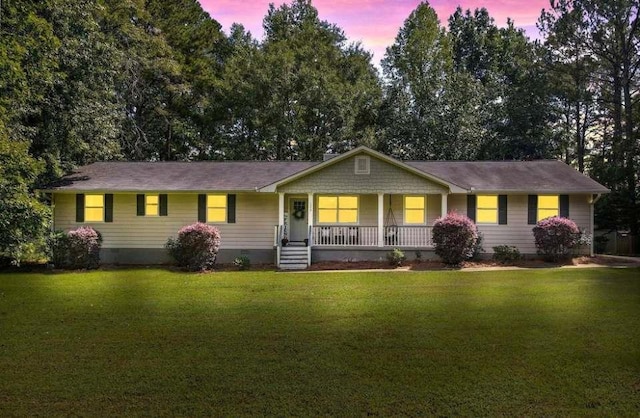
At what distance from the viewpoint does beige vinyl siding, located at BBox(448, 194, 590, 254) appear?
763 inches

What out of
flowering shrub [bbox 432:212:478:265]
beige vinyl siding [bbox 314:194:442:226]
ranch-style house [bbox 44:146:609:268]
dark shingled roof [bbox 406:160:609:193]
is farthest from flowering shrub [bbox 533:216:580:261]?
beige vinyl siding [bbox 314:194:442:226]

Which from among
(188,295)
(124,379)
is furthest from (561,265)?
(124,379)

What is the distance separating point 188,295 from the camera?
39.1 feet

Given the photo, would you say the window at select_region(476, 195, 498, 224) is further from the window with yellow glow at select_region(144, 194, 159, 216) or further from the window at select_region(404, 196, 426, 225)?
→ the window with yellow glow at select_region(144, 194, 159, 216)

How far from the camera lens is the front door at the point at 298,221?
800 inches

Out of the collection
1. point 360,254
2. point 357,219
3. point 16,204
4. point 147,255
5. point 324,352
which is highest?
point 16,204

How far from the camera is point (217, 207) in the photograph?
19750 mm

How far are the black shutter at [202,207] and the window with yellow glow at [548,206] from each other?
13.4 meters

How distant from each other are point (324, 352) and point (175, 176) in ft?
51.5

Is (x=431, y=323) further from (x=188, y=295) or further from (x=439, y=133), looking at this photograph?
(x=439, y=133)

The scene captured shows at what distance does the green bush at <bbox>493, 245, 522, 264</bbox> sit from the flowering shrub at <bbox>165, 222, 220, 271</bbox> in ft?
35.1

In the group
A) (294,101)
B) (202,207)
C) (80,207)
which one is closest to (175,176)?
(202,207)

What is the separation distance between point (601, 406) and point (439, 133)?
2687cm

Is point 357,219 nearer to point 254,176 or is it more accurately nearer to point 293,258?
point 293,258
